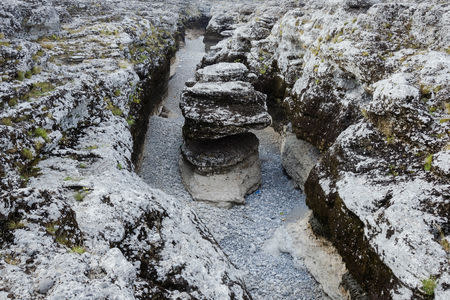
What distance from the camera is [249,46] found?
2675cm

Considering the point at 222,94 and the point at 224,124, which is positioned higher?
the point at 222,94

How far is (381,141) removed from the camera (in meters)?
10.2

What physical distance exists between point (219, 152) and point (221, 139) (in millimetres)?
1023

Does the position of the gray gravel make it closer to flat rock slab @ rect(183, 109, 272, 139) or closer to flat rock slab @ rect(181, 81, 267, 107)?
flat rock slab @ rect(183, 109, 272, 139)

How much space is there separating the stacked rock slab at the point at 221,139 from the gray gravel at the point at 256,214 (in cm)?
87

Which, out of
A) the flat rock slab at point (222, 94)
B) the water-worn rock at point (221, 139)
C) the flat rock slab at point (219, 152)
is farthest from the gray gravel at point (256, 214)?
the flat rock slab at point (222, 94)

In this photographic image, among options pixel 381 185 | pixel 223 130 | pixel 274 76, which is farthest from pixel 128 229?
pixel 274 76

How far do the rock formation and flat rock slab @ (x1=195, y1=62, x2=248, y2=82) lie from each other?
13.2 feet

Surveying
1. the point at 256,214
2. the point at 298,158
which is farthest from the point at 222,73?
the point at 256,214

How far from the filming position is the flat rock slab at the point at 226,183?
667 inches

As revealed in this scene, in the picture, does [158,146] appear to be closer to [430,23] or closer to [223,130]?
[223,130]

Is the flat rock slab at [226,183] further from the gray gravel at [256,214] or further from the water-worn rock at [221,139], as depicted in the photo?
the gray gravel at [256,214]

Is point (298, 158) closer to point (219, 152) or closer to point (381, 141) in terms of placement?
point (219, 152)

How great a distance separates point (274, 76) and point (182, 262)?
18.8m
